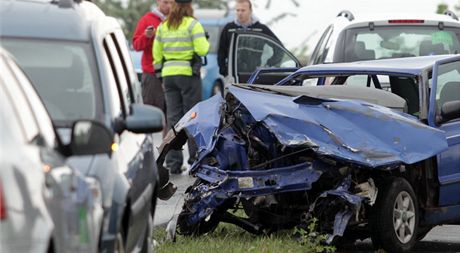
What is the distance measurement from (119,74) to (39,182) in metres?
2.98

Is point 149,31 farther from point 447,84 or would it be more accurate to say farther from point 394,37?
point 447,84

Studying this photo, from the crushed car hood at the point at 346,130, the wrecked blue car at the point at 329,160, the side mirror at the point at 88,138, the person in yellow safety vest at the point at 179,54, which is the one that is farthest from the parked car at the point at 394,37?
the side mirror at the point at 88,138

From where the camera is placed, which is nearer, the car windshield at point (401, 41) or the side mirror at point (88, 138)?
the side mirror at point (88, 138)

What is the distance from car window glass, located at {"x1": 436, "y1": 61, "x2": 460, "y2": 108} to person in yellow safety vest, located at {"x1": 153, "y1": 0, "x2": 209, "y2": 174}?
5.94m

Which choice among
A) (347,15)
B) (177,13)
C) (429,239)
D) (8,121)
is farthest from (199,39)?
(8,121)

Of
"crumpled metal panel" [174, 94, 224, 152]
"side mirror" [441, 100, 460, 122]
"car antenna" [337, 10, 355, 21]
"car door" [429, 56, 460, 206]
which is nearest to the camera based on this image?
"crumpled metal panel" [174, 94, 224, 152]

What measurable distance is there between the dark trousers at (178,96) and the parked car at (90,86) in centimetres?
906

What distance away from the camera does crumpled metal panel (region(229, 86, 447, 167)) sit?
11.6m

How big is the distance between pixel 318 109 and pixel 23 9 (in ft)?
10.2

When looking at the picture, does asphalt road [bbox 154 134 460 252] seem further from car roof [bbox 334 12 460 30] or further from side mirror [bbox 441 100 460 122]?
car roof [bbox 334 12 460 30]

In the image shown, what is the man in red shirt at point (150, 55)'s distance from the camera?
19609 mm

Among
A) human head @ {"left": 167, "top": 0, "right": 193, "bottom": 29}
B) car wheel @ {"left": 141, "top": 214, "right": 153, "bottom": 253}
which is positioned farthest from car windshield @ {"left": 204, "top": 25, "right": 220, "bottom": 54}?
car wheel @ {"left": 141, "top": 214, "right": 153, "bottom": 253}

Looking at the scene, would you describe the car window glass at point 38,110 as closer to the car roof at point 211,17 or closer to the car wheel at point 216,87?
the car wheel at point 216,87

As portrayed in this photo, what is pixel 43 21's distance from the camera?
30.3 ft
